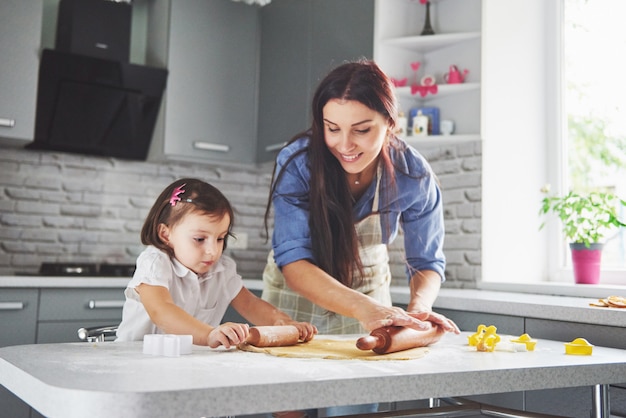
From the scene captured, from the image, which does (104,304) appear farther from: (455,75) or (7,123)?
(455,75)

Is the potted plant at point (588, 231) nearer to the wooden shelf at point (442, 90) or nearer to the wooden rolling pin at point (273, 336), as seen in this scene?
the wooden shelf at point (442, 90)

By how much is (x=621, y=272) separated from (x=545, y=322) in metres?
0.78

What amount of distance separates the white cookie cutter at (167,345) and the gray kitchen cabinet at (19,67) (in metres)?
2.23

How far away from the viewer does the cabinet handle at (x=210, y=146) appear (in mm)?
3535

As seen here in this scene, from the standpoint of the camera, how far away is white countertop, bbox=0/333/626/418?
29.7 inches

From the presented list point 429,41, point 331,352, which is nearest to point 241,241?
point 429,41

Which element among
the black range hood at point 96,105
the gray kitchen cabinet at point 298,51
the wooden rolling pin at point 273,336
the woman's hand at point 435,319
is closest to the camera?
the wooden rolling pin at point 273,336

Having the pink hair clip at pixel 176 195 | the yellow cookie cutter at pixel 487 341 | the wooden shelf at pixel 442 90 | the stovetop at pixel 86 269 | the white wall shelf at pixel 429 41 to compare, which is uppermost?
the white wall shelf at pixel 429 41

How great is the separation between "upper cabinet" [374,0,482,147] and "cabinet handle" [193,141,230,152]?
1.09 metres

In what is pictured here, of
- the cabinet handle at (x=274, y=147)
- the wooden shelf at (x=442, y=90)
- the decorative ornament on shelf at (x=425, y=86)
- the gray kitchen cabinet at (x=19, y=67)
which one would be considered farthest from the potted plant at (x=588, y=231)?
the gray kitchen cabinet at (x=19, y=67)

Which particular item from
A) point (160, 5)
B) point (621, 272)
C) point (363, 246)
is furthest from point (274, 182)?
point (160, 5)

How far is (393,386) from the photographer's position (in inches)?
35.8

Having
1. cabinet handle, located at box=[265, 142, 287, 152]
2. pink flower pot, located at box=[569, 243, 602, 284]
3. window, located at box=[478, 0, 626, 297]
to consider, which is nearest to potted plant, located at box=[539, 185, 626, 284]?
pink flower pot, located at box=[569, 243, 602, 284]

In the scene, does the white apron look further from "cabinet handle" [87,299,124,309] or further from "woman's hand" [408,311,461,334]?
"cabinet handle" [87,299,124,309]
